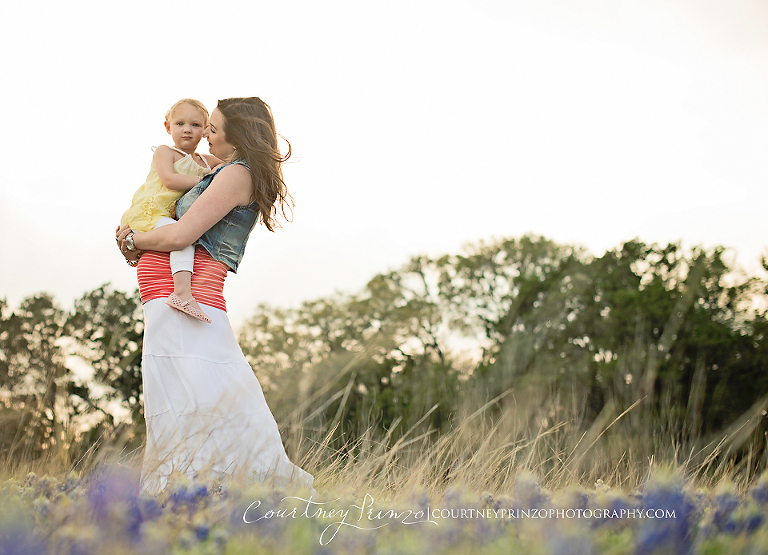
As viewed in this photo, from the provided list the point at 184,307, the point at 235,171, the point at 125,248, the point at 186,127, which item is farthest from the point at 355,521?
the point at 186,127

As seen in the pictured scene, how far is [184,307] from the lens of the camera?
9.22ft

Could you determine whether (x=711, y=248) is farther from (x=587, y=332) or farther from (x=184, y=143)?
(x=184, y=143)

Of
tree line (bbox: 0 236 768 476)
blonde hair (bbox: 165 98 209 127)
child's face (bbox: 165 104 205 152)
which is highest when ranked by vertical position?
blonde hair (bbox: 165 98 209 127)

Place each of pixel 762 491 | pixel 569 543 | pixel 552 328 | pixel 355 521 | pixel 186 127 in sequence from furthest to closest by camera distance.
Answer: pixel 552 328
pixel 186 127
pixel 762 491
pixel 355 521
pixel 569 543

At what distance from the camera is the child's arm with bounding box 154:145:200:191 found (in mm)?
3297

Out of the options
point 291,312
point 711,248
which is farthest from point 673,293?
point 291,312

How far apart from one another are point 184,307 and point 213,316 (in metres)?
0.17

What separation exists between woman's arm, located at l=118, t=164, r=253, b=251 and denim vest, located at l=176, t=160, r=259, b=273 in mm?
74

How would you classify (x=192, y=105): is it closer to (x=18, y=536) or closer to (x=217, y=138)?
(x=217, y=138)

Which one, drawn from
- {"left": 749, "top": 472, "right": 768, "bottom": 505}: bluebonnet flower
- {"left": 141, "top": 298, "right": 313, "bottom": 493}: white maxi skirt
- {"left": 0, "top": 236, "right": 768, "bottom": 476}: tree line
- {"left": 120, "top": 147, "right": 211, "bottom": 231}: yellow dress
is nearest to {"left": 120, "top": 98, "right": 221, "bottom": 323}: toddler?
{"left": 120, "top": 147, "right": 211, "bottom": 231}: yellow dress

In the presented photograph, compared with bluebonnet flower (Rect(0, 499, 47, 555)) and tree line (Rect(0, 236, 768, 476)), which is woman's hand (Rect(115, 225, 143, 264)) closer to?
bluebonnet flower (Rect(0, 499, 47, 555))

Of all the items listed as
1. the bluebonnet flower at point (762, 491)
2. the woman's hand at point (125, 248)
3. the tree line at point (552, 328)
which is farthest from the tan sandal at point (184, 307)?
the tree line at point (552, 328)

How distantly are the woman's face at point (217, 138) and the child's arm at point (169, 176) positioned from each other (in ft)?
0.66

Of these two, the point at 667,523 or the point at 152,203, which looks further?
the point at 152,203
